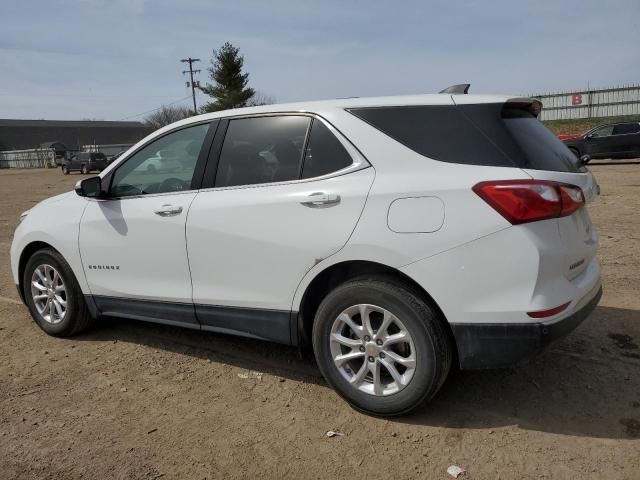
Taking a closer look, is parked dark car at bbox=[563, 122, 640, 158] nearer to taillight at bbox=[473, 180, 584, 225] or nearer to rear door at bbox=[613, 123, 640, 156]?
rear door at bbox=[613, 123, 640, 156]

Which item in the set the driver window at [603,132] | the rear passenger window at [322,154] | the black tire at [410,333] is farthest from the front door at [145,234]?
the driver window at [603,132]

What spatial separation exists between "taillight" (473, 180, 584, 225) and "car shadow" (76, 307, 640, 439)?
1.18 m

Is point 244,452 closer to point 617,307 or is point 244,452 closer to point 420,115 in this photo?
point 420,115

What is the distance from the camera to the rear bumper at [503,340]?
2.71 m

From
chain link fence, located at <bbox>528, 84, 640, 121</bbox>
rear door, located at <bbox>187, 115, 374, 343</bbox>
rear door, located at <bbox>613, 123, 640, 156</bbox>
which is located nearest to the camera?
rear door, located at <bbox>187, 115, 374, 343</bbox>

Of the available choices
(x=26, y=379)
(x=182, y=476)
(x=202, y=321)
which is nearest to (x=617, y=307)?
(x=202, y=321)

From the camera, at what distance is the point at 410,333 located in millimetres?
2914

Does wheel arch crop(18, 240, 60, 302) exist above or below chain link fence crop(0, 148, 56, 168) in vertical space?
below

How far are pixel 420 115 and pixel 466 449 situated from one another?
5.92ft

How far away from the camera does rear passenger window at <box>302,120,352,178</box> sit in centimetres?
320

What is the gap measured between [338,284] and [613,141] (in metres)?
19.4

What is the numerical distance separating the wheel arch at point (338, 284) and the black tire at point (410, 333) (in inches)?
1.3

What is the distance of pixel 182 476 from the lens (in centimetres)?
272

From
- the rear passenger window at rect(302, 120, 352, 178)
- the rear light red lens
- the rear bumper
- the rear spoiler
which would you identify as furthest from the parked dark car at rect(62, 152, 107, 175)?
the rear light red lens
